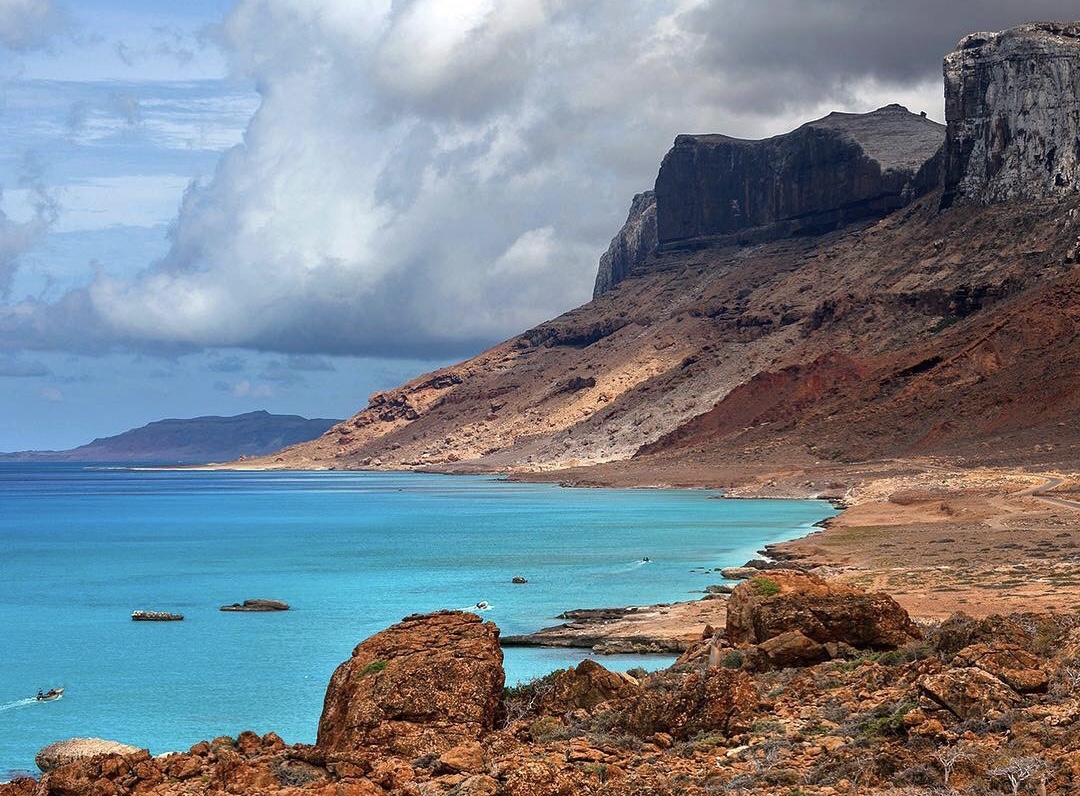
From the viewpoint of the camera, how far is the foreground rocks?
1255 centimetres

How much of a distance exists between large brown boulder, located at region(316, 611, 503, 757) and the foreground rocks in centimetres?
2

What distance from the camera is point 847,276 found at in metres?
177

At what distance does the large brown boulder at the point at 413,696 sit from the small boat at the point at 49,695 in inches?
669

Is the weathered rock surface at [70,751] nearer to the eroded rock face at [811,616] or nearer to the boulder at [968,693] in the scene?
the eroded rock face at [811,616]

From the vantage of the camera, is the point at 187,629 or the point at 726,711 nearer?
the point at 726,711

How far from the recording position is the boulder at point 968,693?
43.3ft

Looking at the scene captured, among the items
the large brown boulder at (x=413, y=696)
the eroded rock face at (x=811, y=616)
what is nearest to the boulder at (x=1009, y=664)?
the eroded rock face at (x=811, y=616)

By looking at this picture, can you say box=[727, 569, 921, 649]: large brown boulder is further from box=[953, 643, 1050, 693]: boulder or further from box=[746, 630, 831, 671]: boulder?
box=[953, 643, 1050, 693]: boulder

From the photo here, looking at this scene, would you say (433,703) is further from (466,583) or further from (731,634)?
(466,583)

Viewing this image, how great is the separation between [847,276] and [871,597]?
162696 millimetres

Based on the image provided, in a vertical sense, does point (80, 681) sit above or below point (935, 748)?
below

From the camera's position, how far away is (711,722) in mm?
15375

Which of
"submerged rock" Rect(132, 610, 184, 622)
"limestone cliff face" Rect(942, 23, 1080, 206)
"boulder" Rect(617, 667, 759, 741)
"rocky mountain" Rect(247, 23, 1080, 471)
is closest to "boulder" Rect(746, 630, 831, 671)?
"boulder" Rect(617, 667, 759, 741)

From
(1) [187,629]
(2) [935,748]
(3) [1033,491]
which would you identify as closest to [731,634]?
(2) [935,748]
